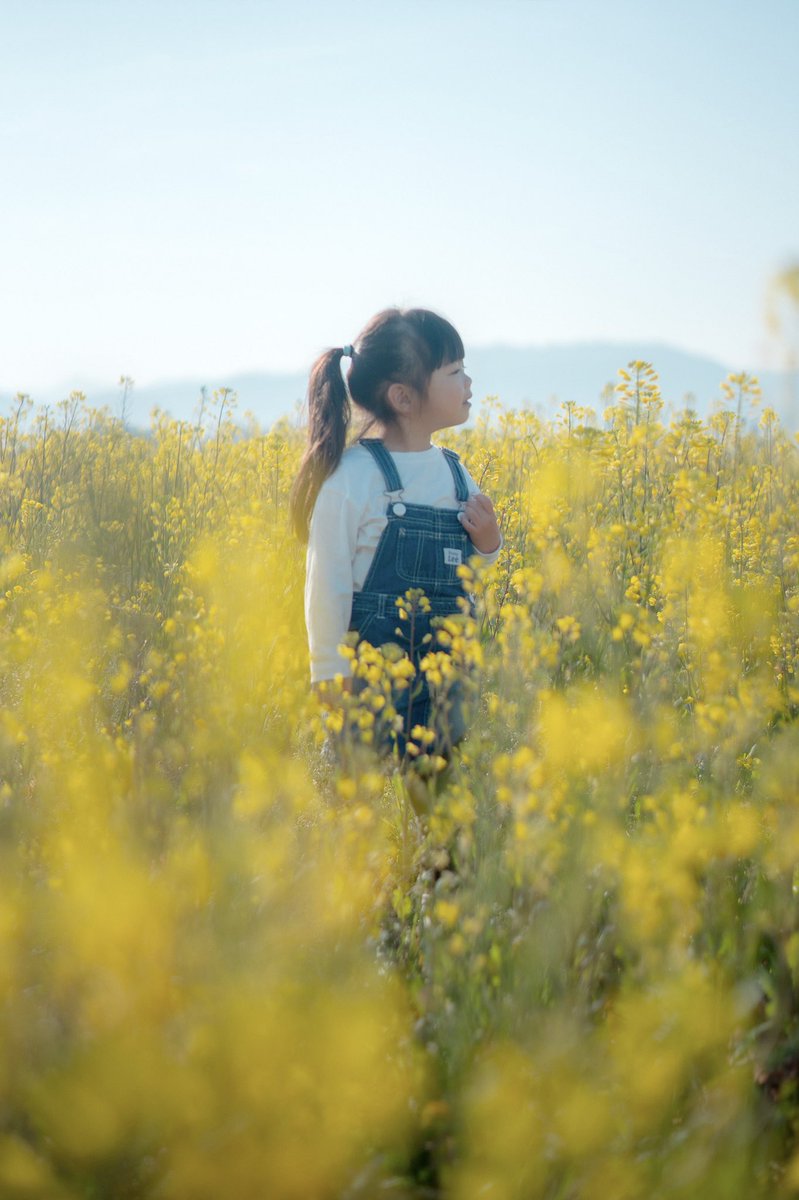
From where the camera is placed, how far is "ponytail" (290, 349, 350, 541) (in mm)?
2711

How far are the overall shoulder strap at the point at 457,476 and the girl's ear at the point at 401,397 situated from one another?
0.14m

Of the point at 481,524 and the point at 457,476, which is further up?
the point at 457,476

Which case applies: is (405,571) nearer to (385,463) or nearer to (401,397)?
(385,463)

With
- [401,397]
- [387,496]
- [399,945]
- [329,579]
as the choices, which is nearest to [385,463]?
[387,496]

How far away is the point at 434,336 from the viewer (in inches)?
109

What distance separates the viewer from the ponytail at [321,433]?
2.71 meters

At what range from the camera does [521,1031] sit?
4.79 feet

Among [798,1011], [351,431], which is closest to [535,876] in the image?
[798,1011]

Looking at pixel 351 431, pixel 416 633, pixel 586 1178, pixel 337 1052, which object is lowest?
pixel 586 1178

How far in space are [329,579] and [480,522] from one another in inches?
17.4

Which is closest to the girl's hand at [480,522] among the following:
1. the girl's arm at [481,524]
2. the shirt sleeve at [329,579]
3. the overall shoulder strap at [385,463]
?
the girl's arm at [481,524]

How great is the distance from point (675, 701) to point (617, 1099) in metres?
1.26

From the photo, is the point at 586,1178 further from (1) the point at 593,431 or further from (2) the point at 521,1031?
(1) the point at 593,431

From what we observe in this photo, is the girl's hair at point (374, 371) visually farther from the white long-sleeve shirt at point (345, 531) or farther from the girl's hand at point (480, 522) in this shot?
the girl's hand at point (480, 522)
